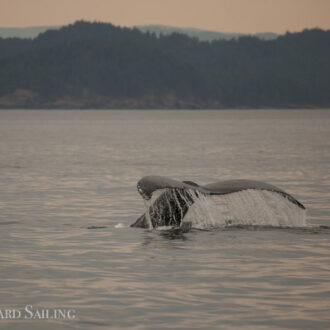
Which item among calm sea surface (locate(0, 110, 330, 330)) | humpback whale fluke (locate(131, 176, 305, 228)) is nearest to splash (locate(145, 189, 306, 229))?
humpback whale fluke (locate(131, 176, 305, 228))

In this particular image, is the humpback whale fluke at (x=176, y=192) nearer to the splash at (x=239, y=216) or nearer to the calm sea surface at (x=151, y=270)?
the splash at (x=239, y=216)

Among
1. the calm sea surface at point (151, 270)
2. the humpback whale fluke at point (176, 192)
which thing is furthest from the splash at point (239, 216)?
the calm sea surface at point (151, 270)

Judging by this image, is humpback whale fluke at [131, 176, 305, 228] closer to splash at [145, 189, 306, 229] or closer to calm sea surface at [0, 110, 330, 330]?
splash at [145, 189, 306, 229]

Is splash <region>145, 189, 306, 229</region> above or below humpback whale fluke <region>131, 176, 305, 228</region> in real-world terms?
below

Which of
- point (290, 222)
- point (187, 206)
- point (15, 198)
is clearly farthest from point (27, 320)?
point (15, 198)

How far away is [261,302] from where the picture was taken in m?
12.0

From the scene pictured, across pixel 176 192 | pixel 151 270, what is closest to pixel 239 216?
pixel 176 192

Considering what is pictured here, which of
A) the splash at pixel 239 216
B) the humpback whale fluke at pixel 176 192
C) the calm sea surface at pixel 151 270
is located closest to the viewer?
the calm sea surface at pixel 151 270

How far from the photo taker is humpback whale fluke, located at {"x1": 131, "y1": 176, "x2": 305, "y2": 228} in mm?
14219

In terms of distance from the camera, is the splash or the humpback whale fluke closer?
the humpback whale fluke

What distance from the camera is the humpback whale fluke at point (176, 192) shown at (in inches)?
560

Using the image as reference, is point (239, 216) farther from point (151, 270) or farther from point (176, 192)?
point (151, 270)

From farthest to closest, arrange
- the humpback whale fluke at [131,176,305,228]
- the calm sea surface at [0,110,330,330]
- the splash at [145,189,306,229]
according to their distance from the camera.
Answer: the splash at [145,189,306,229]
the humpback whale fluke at [131,176,305,228]
the calm sea surface at [0,110,330,330]

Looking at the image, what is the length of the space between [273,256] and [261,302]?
3.70 metres
